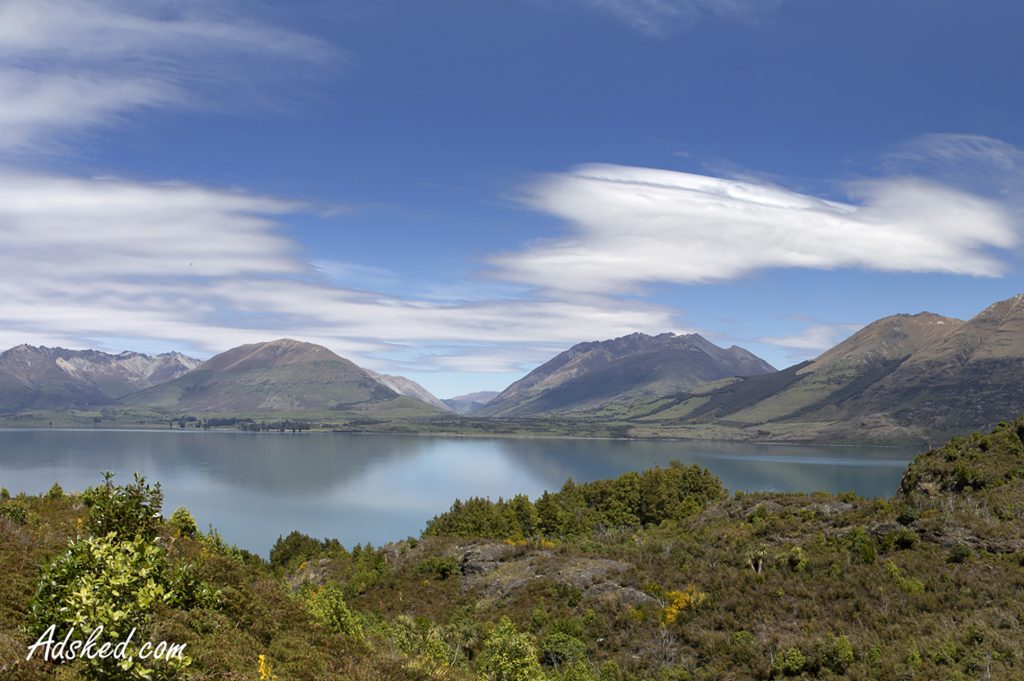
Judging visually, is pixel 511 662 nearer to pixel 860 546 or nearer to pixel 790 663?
pixel 790 663

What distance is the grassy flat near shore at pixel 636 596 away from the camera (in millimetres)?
22078

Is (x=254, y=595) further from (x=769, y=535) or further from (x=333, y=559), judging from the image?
(x=333, y=559)

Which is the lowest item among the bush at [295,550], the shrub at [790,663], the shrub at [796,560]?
the bush at [295,550]

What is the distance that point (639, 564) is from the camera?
57.5 m

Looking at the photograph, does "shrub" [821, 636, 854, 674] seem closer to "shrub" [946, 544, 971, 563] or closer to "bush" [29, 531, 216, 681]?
"shrub" [946, 544, 971, 563]

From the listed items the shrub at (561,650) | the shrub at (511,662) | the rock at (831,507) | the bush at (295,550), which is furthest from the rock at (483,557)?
the bush at (295,550)

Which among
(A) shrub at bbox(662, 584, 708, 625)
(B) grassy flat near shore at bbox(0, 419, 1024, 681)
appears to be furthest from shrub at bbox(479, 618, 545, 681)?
(A) shrub at bbox(662, 584, 708, 625)

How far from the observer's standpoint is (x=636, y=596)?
50.9 meters

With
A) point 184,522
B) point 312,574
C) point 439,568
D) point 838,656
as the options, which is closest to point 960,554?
point 838,656

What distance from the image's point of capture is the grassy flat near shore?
22.1 m

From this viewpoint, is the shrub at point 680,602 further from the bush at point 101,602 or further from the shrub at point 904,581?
the bush at point 101,602

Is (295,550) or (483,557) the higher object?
(483,557)

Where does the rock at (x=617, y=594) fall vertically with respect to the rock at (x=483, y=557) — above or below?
above

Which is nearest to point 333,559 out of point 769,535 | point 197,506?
point 769,535
